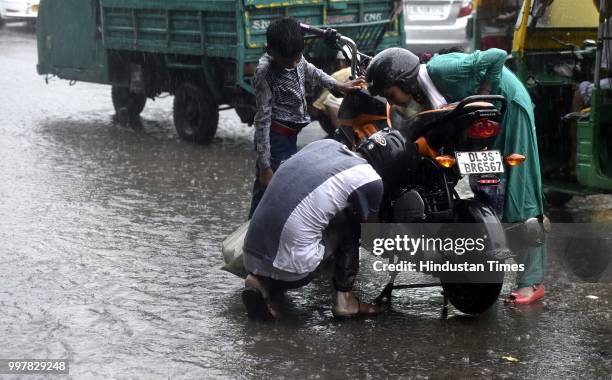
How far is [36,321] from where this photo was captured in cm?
Result: 586

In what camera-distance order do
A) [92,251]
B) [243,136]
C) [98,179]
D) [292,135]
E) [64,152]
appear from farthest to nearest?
[243,136] < [64,152] < [98,179] < [92,251] < [292,135]

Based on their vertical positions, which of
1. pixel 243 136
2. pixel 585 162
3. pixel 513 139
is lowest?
pixel 243 136

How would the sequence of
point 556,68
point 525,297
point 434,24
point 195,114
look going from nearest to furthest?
point 525,297
point 556,68
point 195,114
point 434,24

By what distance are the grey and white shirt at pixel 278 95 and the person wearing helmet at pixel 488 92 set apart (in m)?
0.83

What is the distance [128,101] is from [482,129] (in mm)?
8903

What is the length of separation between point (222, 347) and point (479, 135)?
5.54 ft

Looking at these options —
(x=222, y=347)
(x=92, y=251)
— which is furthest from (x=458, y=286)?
(x=92, y=251)

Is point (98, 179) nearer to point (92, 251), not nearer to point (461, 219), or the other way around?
point (92, 251)

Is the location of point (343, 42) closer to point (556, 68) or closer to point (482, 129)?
point (482, 129)

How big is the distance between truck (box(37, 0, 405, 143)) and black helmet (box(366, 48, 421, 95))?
509 cm

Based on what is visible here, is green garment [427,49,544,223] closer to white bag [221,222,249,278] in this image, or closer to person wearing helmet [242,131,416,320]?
person wearing helmet [242,131,416,320]

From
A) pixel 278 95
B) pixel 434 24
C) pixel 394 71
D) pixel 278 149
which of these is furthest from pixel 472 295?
pixel 434 24

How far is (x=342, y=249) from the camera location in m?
5.81

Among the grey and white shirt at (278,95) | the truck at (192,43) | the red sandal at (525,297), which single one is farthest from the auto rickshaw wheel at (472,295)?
the truck at (192,43)
